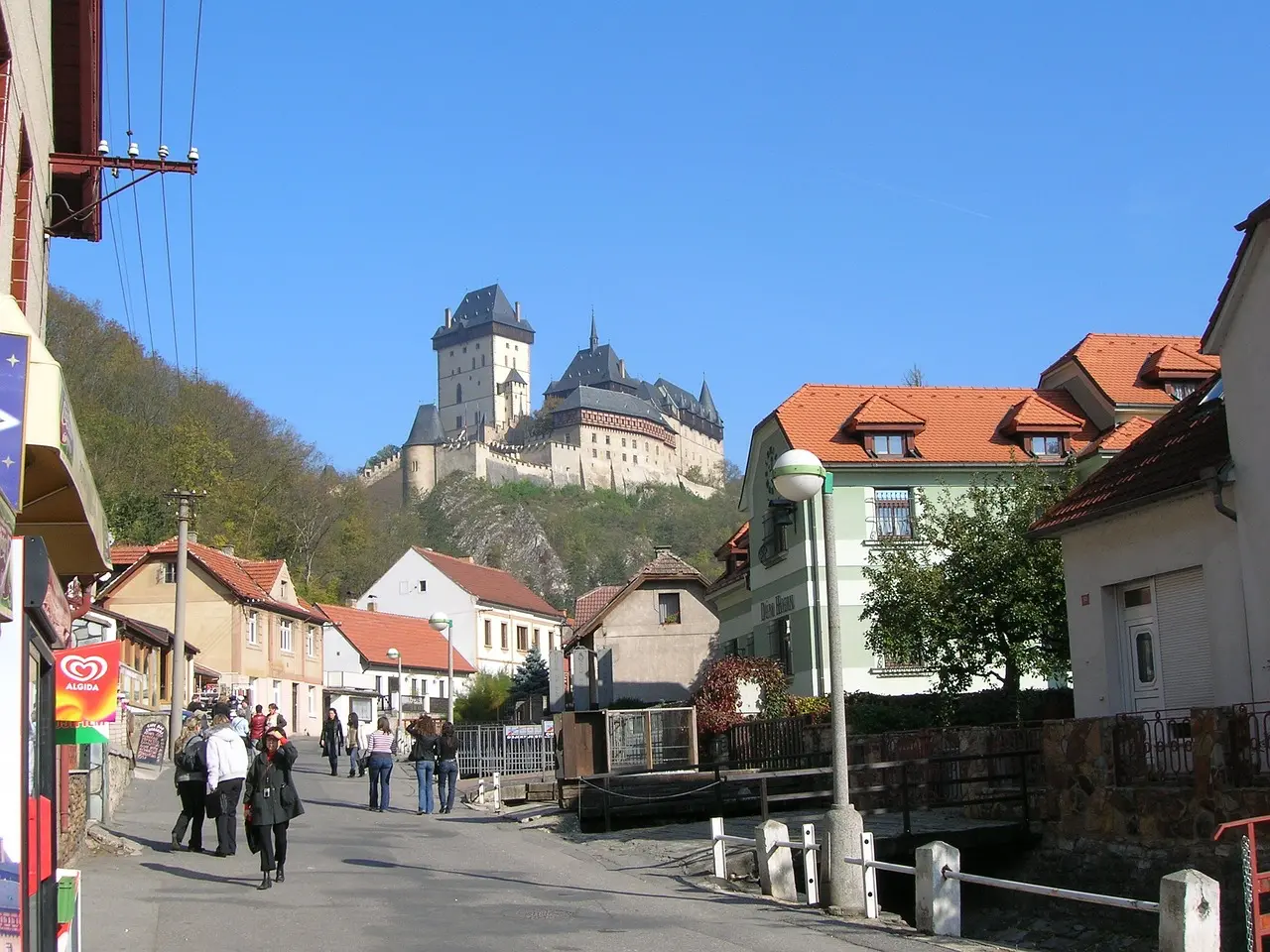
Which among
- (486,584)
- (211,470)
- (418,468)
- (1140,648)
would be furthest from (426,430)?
(1140,648)

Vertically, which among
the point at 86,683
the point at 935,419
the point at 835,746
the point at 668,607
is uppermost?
the point at 935,419

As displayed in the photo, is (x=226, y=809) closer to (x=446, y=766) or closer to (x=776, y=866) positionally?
(x=776, y=866)

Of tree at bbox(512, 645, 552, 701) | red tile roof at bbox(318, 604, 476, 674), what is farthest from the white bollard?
red tile roof at bbox(318, 604, 476, 674)

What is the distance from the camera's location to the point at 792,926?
11930 millimetres

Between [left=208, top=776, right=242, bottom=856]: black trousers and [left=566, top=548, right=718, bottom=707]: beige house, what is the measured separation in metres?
30.8

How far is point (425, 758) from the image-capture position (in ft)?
78.3

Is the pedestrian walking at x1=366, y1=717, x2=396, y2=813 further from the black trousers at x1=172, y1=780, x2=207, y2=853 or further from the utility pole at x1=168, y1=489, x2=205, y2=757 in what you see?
the utility pole at x1=168, y1=489, x2=205, y2=757

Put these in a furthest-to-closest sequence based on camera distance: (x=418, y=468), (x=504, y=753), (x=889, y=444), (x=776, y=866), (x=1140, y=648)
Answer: (x=418, y=468), (x=889, y=444), (x=504, y=753), (x=1140, y=648), (x=776, y=866)

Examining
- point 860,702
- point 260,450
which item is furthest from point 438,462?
point 860,702

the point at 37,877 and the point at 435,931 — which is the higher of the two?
the point at 37,877

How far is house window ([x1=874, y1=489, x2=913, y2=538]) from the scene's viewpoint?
3628 centimetres

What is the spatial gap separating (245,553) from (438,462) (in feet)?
313

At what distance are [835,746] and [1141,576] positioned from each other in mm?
7450

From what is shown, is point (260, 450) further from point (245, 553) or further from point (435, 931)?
point (435, 931)
